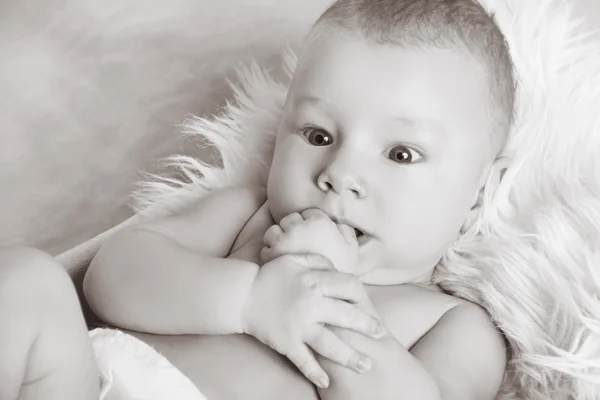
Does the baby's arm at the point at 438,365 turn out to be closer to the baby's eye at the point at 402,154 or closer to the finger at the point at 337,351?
the finger at the point at 337,351

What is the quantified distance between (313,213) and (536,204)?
1.29 feet

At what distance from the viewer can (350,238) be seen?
107cm

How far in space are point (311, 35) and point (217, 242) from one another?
1.06 feet

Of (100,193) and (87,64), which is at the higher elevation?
(87,64)

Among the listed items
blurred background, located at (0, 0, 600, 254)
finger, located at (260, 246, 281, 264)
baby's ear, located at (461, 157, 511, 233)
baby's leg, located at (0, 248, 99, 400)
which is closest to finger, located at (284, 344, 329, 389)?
finger, located at (260, 246, 281, 264)

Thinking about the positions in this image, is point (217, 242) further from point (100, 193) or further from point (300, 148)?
point (100, 193)

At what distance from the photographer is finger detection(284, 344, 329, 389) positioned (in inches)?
38.8

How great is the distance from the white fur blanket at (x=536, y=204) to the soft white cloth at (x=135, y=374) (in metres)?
0.28

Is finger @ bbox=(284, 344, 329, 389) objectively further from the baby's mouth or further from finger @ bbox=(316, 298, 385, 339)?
the baby's mouth

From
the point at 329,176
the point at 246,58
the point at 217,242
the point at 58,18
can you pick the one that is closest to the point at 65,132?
the point at 58,18

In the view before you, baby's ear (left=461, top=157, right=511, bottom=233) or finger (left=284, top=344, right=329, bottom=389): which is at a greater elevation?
baby's ear (left=461, top=157, right=511, bottom=233)

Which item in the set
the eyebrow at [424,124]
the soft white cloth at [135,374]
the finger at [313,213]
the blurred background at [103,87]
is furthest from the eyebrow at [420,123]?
the blurred background at [103,87]

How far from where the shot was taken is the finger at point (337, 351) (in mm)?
978

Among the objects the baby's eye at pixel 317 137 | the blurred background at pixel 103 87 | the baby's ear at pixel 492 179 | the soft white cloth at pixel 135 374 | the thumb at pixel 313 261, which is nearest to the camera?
Result: the soft white cloth at pixel 135 374
